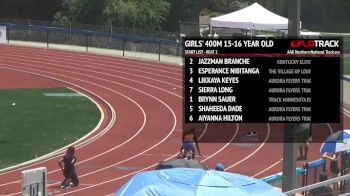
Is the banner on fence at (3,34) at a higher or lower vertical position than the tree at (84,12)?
lower

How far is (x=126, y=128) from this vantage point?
76.6 ft

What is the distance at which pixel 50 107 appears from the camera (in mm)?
26656

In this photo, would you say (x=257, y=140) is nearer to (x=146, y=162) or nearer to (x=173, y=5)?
(x=146, y=162)

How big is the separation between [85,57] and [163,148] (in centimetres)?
1972

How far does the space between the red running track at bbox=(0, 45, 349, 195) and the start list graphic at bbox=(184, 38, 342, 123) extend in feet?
25.0

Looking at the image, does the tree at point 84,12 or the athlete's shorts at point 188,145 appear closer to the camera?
the athlete's shorts at point 188,145

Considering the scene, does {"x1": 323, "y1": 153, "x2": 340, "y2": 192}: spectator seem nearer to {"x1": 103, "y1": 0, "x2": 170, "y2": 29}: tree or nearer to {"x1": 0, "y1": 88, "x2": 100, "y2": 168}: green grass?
{"x1": 0, "y1": 88, "x2": 100, "y2": 168}: green grass

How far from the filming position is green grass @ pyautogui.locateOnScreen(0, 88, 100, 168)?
1984 cm

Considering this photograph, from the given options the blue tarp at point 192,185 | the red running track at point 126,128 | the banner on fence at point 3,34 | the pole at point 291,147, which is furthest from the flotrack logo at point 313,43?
the banner on fence at point 3,34

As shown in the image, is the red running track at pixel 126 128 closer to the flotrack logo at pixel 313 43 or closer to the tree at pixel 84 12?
the flotrack logo at pixel 313 43

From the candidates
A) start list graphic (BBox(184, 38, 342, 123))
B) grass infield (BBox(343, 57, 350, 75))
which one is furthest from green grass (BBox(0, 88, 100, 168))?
grass infield (BBox(343, 57, 350, 75))

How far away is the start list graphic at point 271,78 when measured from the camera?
333 inches

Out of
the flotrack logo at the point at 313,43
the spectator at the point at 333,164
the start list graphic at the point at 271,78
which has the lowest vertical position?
the spectator at the point at 333,164
